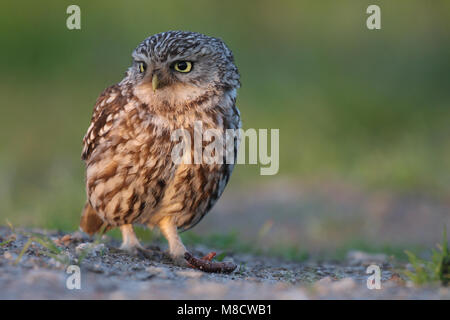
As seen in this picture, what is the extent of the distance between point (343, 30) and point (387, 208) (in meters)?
8.14

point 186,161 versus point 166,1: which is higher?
point 166,1

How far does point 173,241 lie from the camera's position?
4461 mm

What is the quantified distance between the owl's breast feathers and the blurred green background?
239 cm

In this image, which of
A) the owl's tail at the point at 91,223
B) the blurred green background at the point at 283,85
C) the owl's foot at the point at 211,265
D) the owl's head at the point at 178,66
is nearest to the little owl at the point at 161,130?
the owl's head at the point at 178,66

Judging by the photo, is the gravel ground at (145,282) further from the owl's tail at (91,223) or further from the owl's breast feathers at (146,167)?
the owl's tail at (91,223)

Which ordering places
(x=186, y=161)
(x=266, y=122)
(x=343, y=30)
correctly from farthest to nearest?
(x=343, y=30), (x=266, y=122), (x=186, y=161)

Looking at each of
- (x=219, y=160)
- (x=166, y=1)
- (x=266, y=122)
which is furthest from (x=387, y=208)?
(x=166, y=1)

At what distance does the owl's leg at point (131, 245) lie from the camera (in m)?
4.50

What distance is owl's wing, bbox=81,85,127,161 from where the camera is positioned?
4.33 m

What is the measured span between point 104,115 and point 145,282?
1566 mm

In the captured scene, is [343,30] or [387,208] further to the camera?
[343,30]

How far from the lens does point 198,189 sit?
4246 millimetres

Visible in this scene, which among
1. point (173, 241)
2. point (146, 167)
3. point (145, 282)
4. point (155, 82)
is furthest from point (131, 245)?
point (145, 282)
